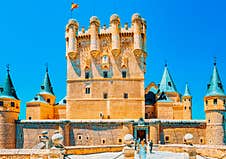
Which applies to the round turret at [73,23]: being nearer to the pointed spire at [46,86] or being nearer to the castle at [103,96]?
the castle at [103,96]

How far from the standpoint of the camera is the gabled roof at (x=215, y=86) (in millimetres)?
36062

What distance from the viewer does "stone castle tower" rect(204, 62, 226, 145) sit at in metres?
34.8

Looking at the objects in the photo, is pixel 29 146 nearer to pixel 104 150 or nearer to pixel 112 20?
pixel 104 150

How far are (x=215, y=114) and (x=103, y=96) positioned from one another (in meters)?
13.3

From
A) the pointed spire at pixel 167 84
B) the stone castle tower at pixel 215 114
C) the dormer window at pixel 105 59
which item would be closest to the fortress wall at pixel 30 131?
the dormer window at pixel 105 59

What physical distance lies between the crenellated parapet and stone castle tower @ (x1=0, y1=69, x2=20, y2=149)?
8.49 metres

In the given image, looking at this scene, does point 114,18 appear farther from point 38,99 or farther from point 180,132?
point 180,132

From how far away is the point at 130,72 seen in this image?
40906mm

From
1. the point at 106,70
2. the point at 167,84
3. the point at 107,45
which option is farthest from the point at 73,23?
the point at 167,84

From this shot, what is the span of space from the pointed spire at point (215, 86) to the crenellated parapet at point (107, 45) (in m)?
8.33

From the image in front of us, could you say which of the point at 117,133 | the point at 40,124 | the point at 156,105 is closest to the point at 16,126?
the point at 40,124

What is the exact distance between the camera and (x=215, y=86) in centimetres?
3653

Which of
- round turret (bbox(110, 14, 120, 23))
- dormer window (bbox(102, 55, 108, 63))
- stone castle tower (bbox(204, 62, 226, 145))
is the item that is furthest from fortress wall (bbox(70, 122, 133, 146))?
round turret (bbox(110, 14, 120, 23))

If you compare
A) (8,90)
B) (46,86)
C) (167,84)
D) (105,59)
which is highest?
(105,59)
